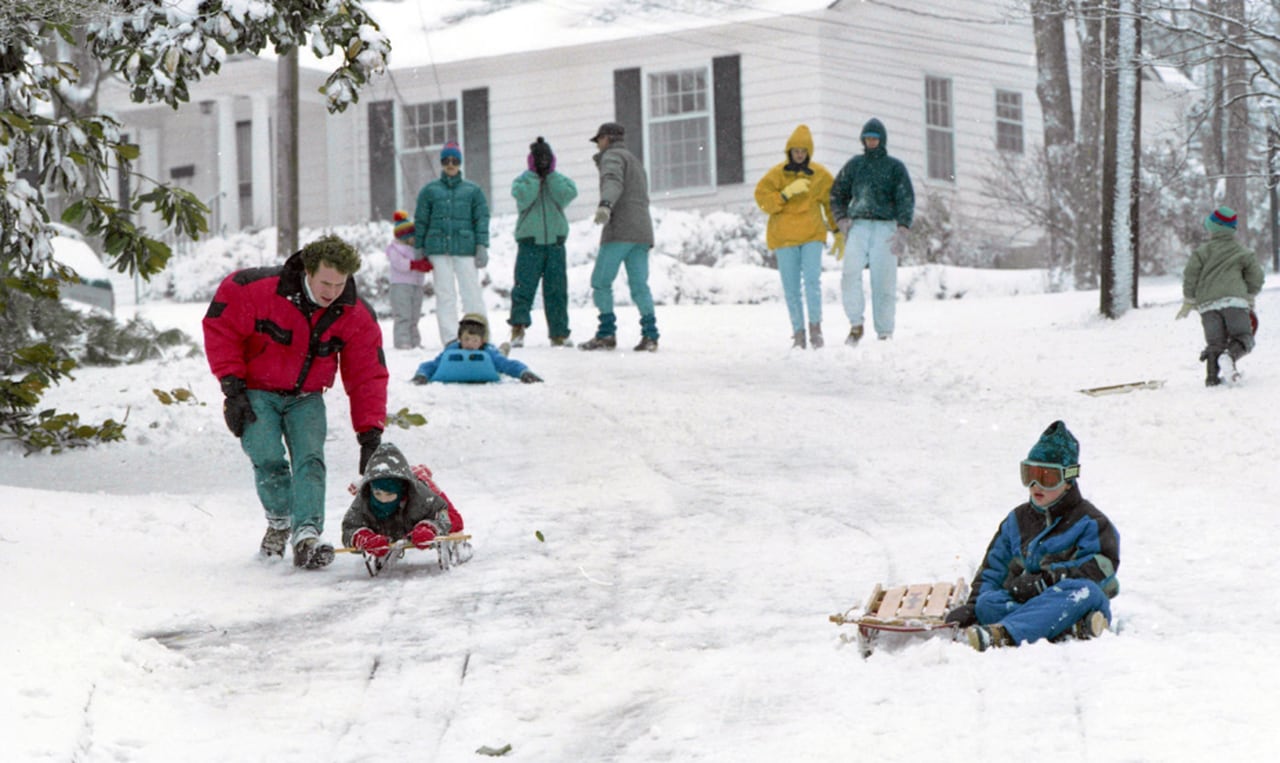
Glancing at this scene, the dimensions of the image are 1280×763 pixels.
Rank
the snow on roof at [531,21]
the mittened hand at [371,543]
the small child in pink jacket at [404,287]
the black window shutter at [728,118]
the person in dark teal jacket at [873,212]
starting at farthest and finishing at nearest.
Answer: the snow on roof at [531,21] → the black window shutter at [728,118] → the small child in pink jacket at [404,287] → the person in dark teal jacket at [873,212] → the mittened hand at [371,543]

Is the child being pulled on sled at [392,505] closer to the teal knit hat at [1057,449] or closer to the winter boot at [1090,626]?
the teal knit hat at [1057,449]

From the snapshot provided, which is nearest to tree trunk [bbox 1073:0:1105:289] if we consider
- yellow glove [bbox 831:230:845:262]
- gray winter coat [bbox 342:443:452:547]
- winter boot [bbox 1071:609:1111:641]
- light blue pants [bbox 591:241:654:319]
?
yellow glove [bbox 831:230:845:262]

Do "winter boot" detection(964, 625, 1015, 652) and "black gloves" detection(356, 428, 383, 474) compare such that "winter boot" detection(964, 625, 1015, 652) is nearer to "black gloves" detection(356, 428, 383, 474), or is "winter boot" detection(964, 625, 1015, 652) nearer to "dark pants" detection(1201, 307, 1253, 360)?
"black gloves" detection(356, 428, 383, 474)

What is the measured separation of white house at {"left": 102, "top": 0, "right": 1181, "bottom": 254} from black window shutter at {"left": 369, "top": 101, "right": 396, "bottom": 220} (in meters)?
0.04

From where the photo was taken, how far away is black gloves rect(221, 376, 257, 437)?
738 cm

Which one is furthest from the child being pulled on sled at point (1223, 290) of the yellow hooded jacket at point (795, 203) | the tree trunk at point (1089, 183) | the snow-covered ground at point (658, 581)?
the tree trunk at point (1089, 183)

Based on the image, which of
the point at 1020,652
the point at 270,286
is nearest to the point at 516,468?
the point at 270,286

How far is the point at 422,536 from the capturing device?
23.8ft

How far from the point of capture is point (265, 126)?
29266 millimetres

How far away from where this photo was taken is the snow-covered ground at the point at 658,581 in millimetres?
4863

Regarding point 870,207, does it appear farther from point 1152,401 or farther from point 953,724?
Answer: point 953,724

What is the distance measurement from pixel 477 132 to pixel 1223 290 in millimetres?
18881

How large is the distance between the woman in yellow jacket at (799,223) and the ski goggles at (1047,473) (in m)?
9.12

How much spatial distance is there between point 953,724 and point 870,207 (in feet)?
34.3
